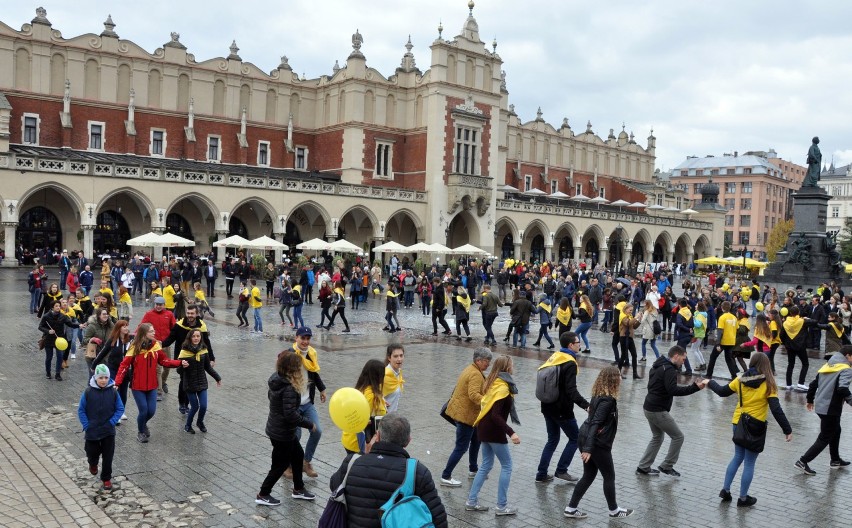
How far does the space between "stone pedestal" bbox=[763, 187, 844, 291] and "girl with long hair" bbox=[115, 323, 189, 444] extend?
30.6 m

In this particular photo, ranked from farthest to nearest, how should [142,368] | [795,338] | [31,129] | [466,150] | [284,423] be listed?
[466,150] < [31,129] < [795,338] < [142,368] < [284,423]

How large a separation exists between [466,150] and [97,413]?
42.1m

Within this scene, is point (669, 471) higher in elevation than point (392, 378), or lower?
lower

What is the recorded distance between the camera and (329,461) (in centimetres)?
852

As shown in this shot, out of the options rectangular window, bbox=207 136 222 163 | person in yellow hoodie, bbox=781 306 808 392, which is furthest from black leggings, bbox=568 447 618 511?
rectangular window, bbox=207 136 222 163

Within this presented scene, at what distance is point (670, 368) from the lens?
789 cm

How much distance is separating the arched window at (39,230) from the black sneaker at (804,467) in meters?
36.8

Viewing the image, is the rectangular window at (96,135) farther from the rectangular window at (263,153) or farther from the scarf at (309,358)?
the scarf at (309,358)

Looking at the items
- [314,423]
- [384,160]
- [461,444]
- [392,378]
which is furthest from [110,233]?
[461,444]

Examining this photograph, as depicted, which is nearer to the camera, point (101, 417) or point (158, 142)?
point (101, 417)

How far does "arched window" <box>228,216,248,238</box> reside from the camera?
43281mm

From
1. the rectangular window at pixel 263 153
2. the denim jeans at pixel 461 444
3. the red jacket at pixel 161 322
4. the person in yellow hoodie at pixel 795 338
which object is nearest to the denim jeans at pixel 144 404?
the red jacket at pixel 161 322

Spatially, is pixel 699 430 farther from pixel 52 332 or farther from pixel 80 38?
pixel 80 38

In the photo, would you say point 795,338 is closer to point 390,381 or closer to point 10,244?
point 390,381
